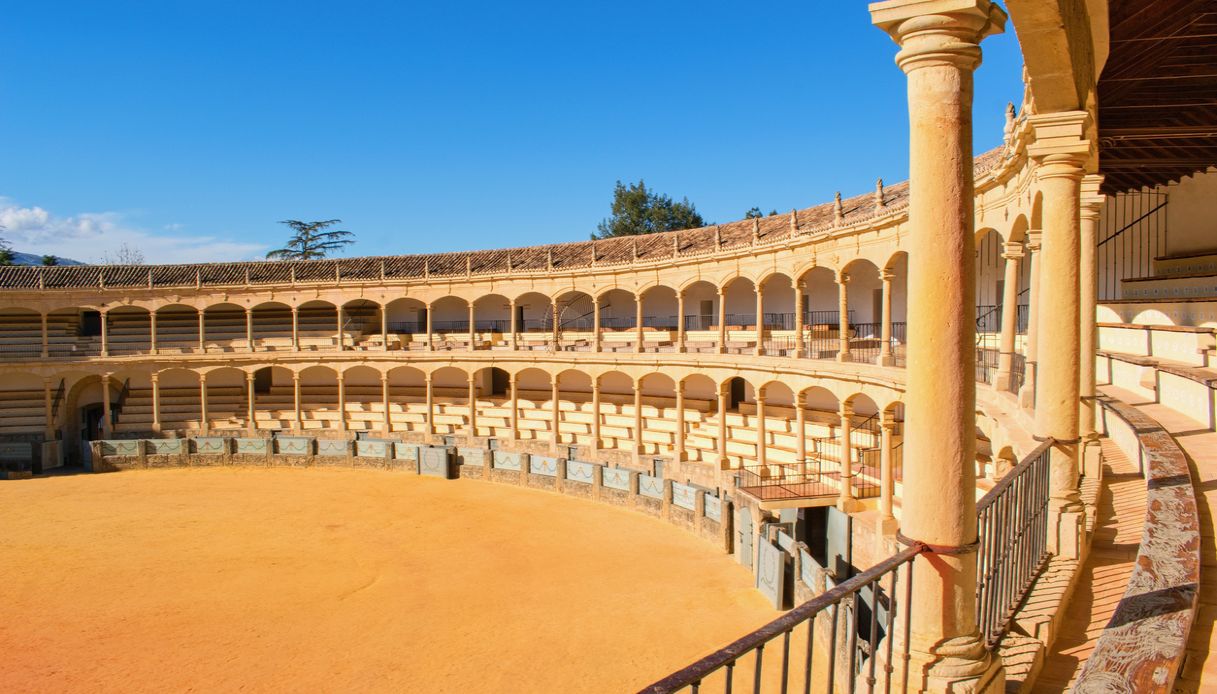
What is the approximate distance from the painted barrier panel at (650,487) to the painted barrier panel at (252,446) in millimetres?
15236

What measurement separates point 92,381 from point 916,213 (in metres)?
36.4

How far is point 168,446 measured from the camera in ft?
93.0

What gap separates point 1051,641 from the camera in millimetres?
4355

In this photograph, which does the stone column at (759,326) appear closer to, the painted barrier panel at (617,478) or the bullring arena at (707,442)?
the bullring arena at (707,442)

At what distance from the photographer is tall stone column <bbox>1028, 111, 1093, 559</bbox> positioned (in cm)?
592

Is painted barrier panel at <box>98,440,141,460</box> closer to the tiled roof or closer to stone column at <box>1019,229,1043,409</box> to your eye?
the tiled roof

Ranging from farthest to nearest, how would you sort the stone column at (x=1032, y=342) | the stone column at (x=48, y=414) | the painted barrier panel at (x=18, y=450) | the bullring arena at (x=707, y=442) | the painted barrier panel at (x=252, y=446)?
the stone column at (x=48, y=414) → the painted barrier panel at (x=252, y=446) → the painted barrier panel at (x=18, y=450) → the stone column at (x=1032, y=342) → the bullring arena at (x=707, y=442)

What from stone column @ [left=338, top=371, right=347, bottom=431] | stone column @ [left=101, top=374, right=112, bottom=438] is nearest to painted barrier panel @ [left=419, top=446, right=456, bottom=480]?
stone column @ [left=338, top=371, right=347, bottom=431]

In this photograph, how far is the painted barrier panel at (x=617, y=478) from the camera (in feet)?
71.2

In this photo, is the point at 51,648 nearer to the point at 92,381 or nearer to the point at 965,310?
the point at 965,310

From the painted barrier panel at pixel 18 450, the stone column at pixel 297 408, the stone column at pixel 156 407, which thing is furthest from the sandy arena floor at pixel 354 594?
the stone column at pixel 297 408

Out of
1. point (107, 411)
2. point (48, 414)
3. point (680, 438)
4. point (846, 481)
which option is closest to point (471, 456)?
point (680, 438)

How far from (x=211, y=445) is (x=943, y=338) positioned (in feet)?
98.1

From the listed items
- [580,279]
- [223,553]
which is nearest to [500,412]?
[580,279]
